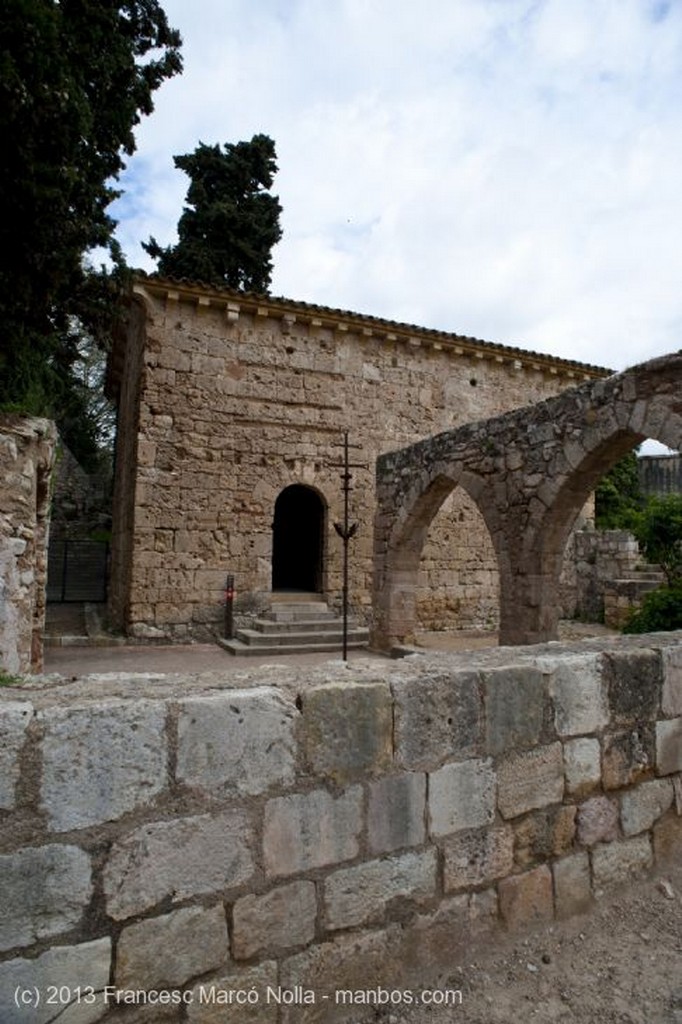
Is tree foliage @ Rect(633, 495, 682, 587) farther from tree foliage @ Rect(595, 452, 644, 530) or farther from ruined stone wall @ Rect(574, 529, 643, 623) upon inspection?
tree foliage @ Rect(595, 452, 644, 530)

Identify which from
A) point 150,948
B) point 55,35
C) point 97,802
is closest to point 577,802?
point 150,948

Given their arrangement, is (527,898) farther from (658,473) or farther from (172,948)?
(658,473)

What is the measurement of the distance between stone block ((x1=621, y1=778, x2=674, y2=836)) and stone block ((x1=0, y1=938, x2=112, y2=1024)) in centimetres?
193

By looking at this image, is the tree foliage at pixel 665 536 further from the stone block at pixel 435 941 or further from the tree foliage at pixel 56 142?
the tree foliage at pixel 56 142

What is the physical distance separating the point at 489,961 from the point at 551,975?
204 millimetres

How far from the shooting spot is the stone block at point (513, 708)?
200cm

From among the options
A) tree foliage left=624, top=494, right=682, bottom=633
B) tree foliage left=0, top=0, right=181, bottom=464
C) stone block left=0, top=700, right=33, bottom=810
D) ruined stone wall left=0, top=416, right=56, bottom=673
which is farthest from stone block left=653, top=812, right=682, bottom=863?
tree foliage left=0, top=0, right=181, bottom=464

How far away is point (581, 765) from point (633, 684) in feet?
1.36

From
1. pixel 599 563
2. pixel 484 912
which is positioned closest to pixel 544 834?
pixel 484 912

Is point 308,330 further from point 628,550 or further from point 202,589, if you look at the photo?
point 628,550

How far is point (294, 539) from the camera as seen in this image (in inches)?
538

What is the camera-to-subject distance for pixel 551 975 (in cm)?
193

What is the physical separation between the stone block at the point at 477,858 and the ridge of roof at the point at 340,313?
9.26 meters

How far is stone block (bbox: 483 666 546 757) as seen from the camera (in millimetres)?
1999
